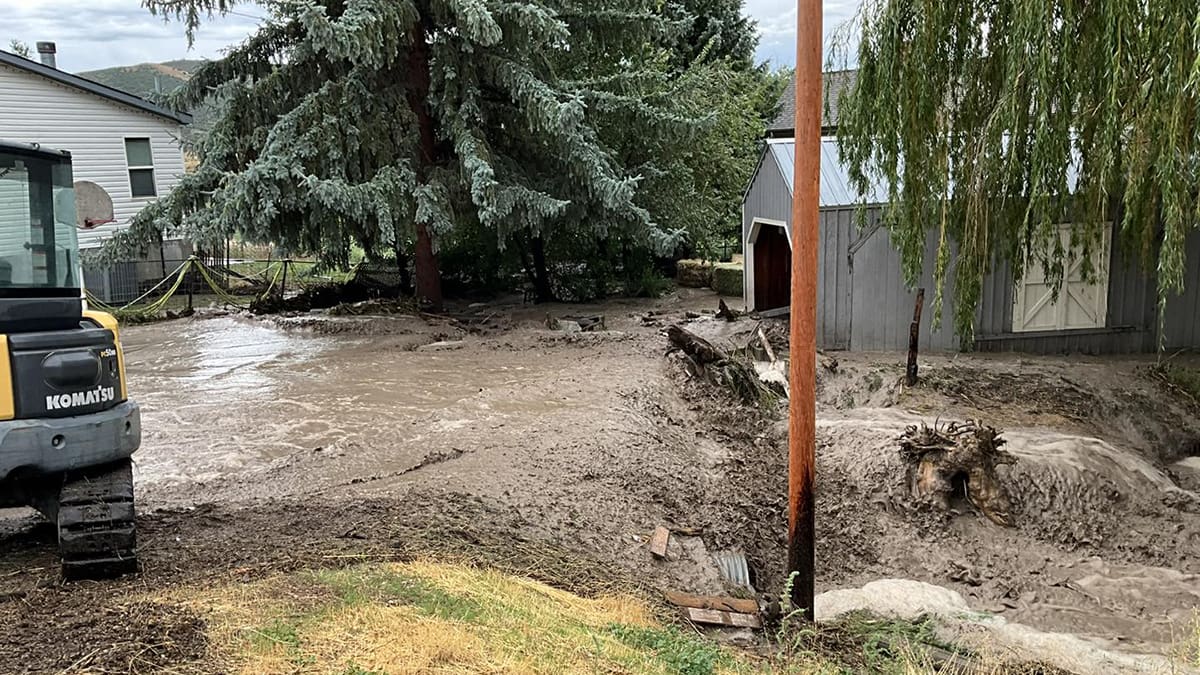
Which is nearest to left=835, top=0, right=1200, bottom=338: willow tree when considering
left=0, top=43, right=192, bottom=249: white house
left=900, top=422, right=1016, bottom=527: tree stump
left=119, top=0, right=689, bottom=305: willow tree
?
left=900, top=422, right=1016, bottom=527: tree stump

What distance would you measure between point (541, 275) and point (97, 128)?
1292 centimetres

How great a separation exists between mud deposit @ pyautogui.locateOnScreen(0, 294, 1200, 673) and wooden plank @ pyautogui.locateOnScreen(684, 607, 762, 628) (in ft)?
1.59

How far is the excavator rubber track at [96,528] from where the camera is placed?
4.49m

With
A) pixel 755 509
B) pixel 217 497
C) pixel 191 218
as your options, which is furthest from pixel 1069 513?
pixel 191 218

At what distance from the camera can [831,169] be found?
13.0m

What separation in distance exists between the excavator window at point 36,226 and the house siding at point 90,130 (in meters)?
17.1

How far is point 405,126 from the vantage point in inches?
590

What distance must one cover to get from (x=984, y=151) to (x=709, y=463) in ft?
13.8

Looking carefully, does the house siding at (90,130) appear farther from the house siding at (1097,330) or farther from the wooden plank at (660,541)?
the house siding at (1097,330)

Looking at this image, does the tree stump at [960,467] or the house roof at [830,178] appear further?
the house roof at [830,178]

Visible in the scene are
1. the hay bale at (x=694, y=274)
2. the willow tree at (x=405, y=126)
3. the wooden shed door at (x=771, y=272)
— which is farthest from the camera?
the hay bale at (x=694, y=274)

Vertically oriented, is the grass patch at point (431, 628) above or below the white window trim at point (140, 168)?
below

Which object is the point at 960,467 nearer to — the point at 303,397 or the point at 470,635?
the point at 470,635

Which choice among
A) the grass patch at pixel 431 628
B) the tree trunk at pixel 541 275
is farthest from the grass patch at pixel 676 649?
Result: the tree trunk at pixel 541 275
